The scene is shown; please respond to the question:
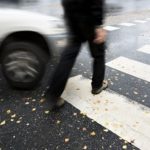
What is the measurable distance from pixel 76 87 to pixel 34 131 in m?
1.20

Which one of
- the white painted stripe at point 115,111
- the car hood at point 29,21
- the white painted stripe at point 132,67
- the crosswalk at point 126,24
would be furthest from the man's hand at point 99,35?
the crosswalk at point 126,24

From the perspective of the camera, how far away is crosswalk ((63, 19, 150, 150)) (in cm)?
292

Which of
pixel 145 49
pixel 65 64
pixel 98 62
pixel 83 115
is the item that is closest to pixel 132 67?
pixel 145 49

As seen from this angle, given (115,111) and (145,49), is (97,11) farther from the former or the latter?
(145,49)

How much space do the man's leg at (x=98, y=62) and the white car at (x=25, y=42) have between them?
0.58m

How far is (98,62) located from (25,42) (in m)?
1.05

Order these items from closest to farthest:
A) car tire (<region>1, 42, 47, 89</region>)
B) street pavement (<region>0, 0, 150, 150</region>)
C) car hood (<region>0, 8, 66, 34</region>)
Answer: street pavement (<region>0, 0, 150, 150</region>) < car hood (<region>0, 8, 66, 34</region>) < car tire (<region>1, 42, 47, 89</region>)

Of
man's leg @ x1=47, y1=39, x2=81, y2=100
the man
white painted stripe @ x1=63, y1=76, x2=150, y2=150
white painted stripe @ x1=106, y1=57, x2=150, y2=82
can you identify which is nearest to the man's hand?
the man

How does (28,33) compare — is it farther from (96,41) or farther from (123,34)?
(123,34)

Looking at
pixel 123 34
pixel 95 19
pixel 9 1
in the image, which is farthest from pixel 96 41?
pixel 123 34

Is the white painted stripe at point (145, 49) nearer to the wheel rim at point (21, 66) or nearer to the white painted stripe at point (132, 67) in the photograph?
the white painted stripe at point (132, 67)

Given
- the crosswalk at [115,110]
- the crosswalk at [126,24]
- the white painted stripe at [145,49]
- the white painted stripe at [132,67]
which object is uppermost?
the crosswalk at [115,110]

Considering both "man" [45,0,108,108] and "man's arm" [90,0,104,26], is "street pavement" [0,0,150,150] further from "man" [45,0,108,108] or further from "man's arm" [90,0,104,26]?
"man's arm" [90,0,104,26]

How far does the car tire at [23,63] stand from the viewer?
3.57m
